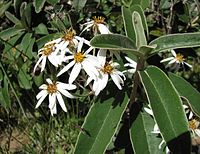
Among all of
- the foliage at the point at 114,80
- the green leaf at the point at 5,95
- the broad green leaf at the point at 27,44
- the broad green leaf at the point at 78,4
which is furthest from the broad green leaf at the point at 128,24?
the green leaf at the point at 5,95

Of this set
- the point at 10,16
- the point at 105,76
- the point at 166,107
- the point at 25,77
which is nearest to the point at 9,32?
the point at 10,16

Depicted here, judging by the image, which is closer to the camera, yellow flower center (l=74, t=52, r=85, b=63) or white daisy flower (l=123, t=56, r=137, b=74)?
yellow flower center (l=74, t=52, r=85, b=63)

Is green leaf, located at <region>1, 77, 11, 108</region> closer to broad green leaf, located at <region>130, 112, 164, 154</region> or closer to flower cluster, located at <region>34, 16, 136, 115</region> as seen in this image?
flower cluster, located at <region>34, 16, 136, 115</region>

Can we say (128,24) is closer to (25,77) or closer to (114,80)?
(114,80)

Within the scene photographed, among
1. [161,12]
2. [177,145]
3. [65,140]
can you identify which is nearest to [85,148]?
[177,145]

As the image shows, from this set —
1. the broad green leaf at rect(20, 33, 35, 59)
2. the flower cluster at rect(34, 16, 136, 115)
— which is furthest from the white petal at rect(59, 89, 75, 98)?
the broad green leaf at rect(20, 33, 35, 59)

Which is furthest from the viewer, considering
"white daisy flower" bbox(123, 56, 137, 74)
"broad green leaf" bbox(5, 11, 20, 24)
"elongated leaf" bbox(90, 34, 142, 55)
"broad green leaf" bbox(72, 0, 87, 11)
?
"broad green leaf" bbox(5, 11, 20, 24)
